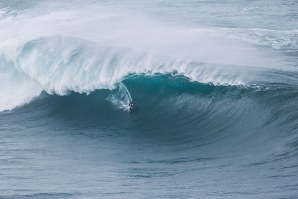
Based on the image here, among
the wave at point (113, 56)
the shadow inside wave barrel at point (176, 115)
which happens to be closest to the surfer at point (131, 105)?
the shadow inside wave barrel at point (176, 115)

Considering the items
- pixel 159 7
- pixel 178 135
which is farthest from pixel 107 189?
pixel 159 7

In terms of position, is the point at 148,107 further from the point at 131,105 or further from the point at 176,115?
the point at 176,115

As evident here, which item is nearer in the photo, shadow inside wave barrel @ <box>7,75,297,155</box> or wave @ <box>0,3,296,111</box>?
shadow inside wave barrel @ <box>7,75,297,155</box>

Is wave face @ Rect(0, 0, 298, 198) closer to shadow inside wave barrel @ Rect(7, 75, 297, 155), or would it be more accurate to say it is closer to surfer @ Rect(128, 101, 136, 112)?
shadow inside wave barrel @ Rect(7, 75, 297, 155)

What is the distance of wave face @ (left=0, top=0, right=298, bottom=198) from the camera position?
14102 millimetres

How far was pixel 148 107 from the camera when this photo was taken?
2042 cm

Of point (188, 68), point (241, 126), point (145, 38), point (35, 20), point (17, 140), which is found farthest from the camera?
point (35, 20)

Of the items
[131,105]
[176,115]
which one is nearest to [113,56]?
[131,105]

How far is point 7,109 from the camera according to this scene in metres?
23.3

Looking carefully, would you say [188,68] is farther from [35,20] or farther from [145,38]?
[35,20]

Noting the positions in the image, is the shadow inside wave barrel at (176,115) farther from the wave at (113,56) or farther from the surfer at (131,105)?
the wave at (113,56)

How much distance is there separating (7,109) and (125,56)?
4.34 metres

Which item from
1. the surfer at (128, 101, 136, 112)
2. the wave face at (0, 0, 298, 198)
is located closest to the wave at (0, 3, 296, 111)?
the wave face at (0, 0, 298, 198)

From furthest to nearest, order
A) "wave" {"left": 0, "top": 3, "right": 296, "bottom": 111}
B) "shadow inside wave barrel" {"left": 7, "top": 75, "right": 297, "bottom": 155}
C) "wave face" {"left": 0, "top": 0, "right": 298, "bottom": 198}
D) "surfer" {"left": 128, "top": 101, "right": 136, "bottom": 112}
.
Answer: "wave" {"left": 0, "top": 3, "right": 296, "bottom": 111}, "surfer" {"left": 128, "top": 101, "right": 136, "bottom": 112}, "shadow inside wave barrel" {"left": 7, "top": 75, "right": 297, "bottom": 155}, "wave face" {"left": 0, "top": 0, "right": 298, "bottom": 198}
